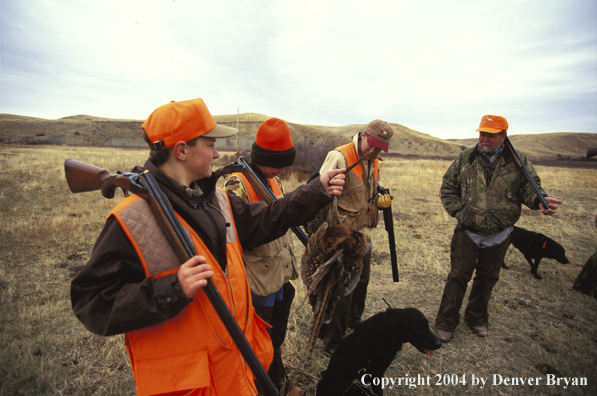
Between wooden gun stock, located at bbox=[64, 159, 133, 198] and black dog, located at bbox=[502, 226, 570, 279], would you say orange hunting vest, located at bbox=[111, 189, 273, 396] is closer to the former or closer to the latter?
wooden gun stock, located at bbox=[64, 159, 133, 198]

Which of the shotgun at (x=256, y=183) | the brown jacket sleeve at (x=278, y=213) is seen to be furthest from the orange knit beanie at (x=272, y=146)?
the brown jacket sleeve at (x=278, y=213)

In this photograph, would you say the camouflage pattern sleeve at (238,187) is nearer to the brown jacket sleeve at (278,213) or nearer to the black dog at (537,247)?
the brown jacket sleeve at (278,213)

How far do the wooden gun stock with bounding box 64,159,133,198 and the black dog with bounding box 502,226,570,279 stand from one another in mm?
6861

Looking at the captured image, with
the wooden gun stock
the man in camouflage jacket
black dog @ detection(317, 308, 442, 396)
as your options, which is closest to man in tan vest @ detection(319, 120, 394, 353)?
black dog @ detection(317, 308, 442, 396)

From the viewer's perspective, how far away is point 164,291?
1.22 meters

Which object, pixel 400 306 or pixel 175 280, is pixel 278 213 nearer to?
pixel 175 280

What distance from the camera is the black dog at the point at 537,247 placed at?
17.7ft

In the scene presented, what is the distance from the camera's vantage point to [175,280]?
1248 mm

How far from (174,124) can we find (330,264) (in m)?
1.22

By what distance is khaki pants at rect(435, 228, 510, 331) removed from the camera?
146 inches

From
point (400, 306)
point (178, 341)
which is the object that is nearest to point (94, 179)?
point (178, 341)

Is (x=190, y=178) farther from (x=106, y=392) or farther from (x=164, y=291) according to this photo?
(x=106, y=392)

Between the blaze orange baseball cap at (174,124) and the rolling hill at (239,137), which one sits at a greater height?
the rolling hill at (239,137)

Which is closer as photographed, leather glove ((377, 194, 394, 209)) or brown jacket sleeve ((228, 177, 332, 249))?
brown jacket sleeve ((228, 177, 332, 249))
